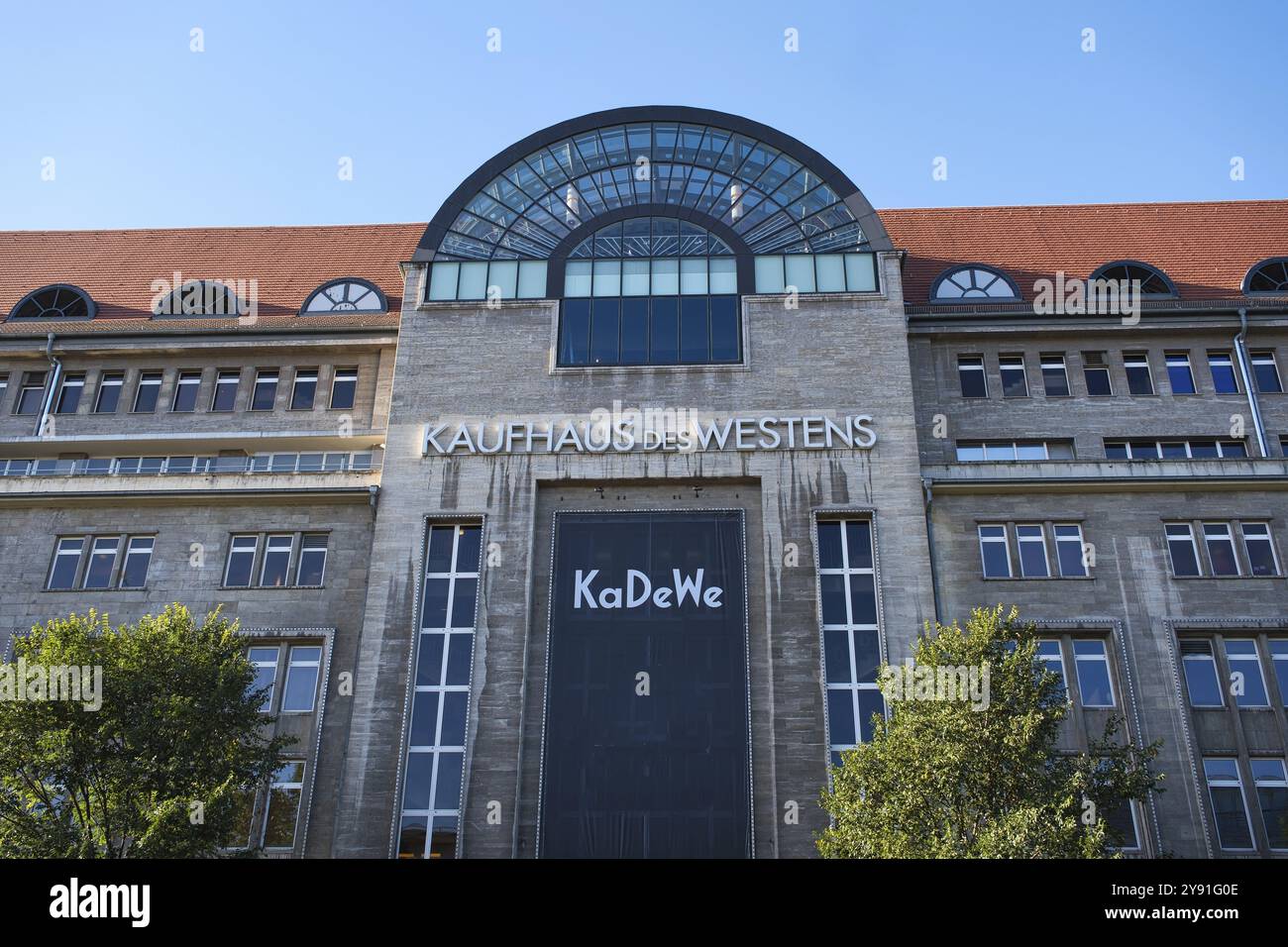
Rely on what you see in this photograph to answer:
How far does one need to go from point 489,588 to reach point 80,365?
1694 cm

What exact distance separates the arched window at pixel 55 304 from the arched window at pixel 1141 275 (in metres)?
33.4

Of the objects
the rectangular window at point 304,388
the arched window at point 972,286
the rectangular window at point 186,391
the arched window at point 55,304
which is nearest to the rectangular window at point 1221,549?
the arched window at point 972,286

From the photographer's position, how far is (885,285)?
112 feet

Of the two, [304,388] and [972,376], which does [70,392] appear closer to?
[304,388]

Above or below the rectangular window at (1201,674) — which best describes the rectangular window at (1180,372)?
above

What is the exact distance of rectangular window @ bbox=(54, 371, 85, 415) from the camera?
35.9 m

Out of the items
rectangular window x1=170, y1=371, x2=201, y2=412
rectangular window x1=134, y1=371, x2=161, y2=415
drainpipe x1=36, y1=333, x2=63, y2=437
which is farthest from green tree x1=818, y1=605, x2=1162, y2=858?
drainpipe x1=36, y1=333, x2=63, y2=437

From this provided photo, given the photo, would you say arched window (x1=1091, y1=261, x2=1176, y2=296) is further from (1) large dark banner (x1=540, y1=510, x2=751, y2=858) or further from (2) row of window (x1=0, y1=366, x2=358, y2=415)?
(2) row of window (x1=0, y1=366, x2=358, y2=415)

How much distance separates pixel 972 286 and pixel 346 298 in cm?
2042

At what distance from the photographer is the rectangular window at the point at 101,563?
31.0m

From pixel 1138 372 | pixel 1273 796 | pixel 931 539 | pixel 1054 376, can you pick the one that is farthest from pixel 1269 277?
pixel 1273 796

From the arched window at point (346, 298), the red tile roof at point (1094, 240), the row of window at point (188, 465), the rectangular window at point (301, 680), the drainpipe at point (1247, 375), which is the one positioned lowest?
the rectangular window at point (301, 680)

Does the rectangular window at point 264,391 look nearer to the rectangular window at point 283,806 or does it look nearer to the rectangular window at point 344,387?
the rectangular window at point 344,387
